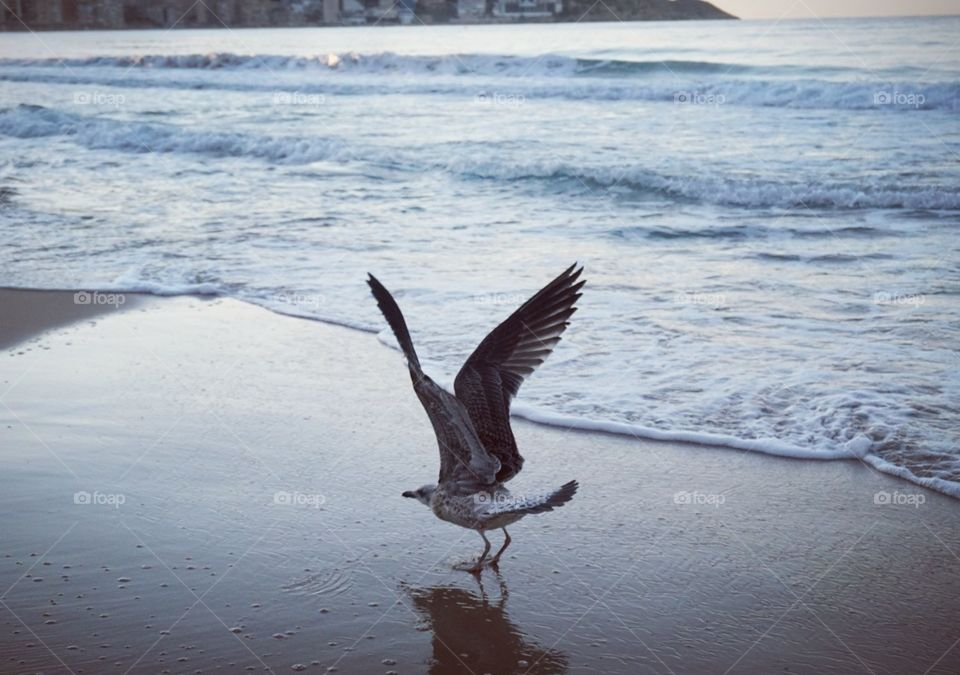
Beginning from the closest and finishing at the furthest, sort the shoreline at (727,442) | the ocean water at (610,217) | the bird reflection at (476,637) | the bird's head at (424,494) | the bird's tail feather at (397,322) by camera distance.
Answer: the bird reflection at (476,637) → the bird's tail feather at (397,322) → the bird's head at (424,494) → the shoreline at (727,442) → the ocean water at (610,217)

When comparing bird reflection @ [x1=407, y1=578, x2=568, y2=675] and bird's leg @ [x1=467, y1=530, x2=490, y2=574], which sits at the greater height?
bird's leg @ [x1=467, y1=530, x2=490, y2=574]

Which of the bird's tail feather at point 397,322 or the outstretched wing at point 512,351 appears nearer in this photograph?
the bird's tail feather at point 397,322

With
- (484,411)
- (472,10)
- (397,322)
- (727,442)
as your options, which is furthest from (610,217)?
(472,10)

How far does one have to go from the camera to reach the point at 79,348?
714cm

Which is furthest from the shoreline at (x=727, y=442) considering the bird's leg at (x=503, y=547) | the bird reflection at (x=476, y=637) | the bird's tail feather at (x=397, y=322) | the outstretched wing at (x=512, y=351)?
the bird's tail feather at (x=397, y=322)

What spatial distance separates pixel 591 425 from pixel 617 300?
2.51 metres

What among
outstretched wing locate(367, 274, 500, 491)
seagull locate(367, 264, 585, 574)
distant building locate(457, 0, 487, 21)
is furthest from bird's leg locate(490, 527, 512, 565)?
distant building locate(457, 0, 487, 21)

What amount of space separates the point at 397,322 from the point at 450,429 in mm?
472

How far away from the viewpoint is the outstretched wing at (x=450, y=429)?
4.14 m

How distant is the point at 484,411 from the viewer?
4.42 m

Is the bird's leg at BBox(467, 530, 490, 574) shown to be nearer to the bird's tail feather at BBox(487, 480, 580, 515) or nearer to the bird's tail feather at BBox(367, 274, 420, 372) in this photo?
the bird's tail feather at BBox(487, 480, 580, 515)

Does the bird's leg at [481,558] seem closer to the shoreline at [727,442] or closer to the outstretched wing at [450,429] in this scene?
the outstretched wing at [450,429]

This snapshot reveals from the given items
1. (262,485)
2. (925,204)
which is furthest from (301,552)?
(925,204)

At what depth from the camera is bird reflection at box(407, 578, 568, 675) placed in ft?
11.9
